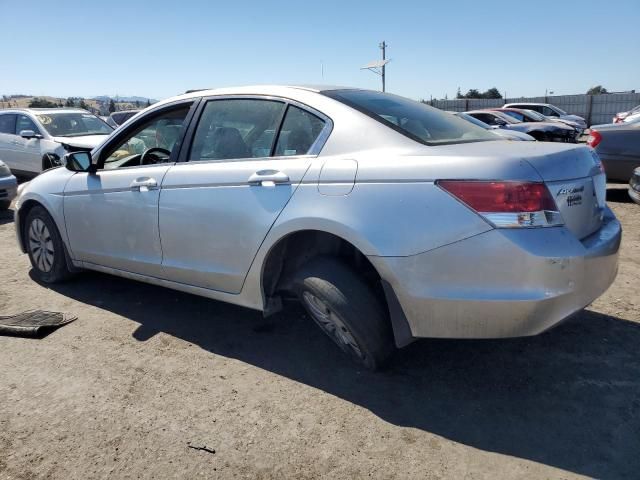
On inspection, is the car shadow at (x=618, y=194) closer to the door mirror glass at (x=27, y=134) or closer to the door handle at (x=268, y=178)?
the door handle at (x=268, y=178)

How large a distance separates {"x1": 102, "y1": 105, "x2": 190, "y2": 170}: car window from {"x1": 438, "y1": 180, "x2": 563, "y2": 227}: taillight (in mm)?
2233

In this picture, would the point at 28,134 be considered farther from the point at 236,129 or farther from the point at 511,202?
the point at 511,202

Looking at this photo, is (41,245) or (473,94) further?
(473,94)

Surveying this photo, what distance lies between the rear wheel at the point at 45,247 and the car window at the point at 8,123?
7192 millimetres

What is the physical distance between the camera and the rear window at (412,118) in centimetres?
294

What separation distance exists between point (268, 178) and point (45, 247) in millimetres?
2784

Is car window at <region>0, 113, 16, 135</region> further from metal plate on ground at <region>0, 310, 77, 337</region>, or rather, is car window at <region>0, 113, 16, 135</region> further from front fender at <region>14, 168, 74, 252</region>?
metal plate on ground at <region>0, 310, 77, 337</region>

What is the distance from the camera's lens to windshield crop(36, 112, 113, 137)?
406 inches

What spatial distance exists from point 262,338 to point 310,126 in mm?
1489

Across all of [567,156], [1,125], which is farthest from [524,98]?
[567,156]

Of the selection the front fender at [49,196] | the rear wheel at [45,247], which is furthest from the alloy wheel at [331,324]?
the rear wheel at [45,247]

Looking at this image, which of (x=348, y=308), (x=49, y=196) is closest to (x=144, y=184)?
(x=49, y=196)

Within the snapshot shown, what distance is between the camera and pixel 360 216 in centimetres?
264

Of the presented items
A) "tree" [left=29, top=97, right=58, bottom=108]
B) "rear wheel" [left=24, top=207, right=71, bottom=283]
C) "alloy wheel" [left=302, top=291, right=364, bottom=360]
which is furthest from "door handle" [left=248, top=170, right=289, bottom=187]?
"tree" [left=29, top=97, right=58, bottom=108]
